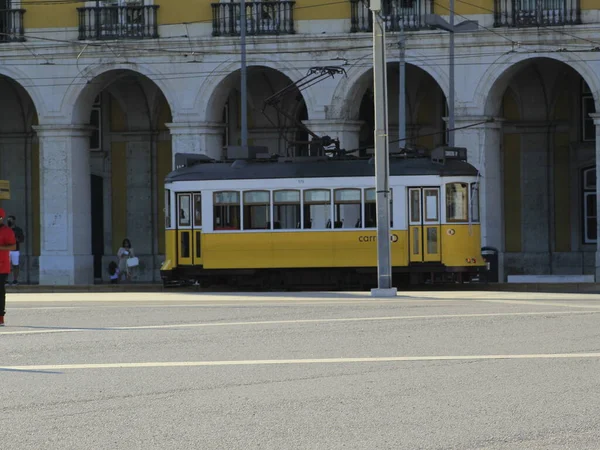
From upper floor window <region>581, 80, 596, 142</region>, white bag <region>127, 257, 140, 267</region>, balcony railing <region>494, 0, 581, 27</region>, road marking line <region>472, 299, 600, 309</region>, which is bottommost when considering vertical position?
road marking line <region>472, 299, 600, 309</region>

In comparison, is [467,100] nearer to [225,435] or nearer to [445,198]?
[445,198]

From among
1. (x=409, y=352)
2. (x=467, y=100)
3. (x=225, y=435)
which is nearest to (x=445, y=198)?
(x=467, y=100)

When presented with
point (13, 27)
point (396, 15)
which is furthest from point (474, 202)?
point (13, 27)

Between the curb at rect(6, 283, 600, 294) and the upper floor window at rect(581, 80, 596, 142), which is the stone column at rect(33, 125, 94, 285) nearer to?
the curb at rect(6, 283, 600, 294)

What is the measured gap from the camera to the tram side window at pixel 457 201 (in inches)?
1284

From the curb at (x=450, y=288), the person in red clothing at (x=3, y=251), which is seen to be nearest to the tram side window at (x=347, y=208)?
the curb at (x=450, y=288)

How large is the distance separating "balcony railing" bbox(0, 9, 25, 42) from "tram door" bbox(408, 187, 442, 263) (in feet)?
49.9

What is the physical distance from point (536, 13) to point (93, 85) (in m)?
12.5

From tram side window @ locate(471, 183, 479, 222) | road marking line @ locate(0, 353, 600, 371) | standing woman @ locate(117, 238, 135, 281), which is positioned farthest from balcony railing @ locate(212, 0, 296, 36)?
road marking line @ locate(0, 353, 600, 371)

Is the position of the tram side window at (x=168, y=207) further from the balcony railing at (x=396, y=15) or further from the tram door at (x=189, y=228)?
the balcony railing at (x=396, y=15)

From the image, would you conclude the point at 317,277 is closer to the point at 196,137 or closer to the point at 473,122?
the point at 473,122

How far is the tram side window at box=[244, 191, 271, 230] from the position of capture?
33.3 meters

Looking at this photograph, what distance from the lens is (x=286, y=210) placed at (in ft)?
110

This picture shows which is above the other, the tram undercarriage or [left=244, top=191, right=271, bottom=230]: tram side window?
[left=244, top=191, right=271, bottom=230]: tram side window
